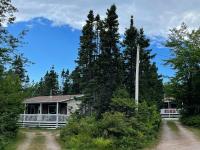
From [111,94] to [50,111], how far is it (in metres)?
23.9

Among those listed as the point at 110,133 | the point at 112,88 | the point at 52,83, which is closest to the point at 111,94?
the point at 112,88

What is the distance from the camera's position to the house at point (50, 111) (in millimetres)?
50347

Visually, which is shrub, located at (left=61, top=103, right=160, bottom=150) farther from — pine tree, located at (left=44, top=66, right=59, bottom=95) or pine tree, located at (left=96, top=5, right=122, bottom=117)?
pine tree, located at (left=44, top=66, right=59, bottom=95)

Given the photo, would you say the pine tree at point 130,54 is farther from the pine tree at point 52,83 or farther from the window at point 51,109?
the pine tree at point 52,83

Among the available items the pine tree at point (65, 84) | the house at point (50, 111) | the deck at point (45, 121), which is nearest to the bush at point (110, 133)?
the house at point (50, 111)

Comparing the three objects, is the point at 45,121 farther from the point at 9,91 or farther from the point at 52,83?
the point at 52,83

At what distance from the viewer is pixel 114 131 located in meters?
26.9

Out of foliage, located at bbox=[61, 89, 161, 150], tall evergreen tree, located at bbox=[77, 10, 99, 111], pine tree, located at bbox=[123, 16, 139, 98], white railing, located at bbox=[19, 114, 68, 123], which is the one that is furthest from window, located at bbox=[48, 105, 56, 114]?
foliage, located at bbox=[61, 89, 161, 150]

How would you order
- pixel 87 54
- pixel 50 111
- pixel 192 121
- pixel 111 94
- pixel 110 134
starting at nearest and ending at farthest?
pixel 110 134 → pixel 111 94 → pixel 192 121 → pixel 87 54 → pixel 50 111

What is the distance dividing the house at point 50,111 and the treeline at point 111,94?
428cm

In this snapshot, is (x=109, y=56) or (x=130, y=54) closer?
(x=130, y=54)

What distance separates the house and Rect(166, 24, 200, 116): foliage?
10852 millimetres

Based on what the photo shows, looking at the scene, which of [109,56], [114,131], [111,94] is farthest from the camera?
[109,56]

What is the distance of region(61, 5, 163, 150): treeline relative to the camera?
2711 centimetres
